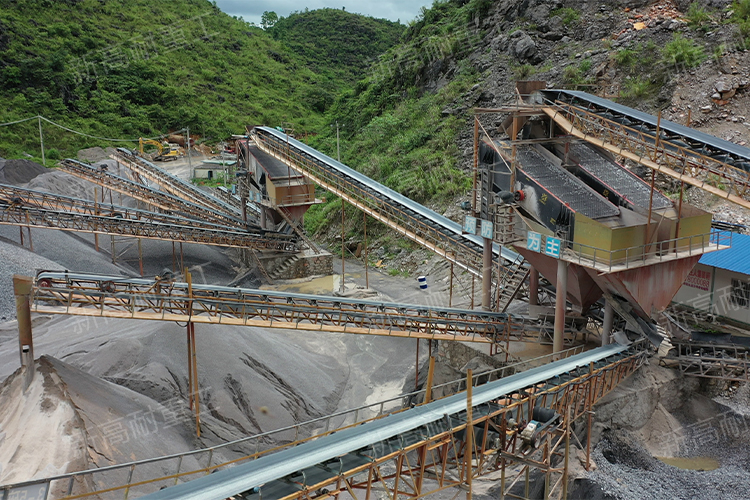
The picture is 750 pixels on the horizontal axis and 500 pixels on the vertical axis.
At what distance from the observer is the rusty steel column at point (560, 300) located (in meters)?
17.0

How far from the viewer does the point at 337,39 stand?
9912cm

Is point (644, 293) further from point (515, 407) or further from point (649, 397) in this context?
point (515, 407)

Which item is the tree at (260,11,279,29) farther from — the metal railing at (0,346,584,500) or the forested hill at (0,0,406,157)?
the metal railing at (0,346,584,500)

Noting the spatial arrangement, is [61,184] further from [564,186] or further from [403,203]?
[564,186]

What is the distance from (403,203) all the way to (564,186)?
10125 millimetres

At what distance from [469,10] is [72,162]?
30.3m

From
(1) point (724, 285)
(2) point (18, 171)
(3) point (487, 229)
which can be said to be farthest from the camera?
(2) point (18, 171)

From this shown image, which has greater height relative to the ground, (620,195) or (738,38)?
(738,38)

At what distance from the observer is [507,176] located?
61.8ft

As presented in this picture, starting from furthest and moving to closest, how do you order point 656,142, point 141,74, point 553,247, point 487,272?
point 141,74 < point 487,272 < point 553,247 < point 656,142

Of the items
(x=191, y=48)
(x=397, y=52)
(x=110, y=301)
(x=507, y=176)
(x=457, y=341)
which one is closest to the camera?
(x=110, y=301)

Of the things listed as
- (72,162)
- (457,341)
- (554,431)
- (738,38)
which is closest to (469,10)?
(738,38)

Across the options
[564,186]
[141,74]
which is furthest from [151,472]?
[141,74]

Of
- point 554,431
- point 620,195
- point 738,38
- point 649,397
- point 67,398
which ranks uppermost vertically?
point 738,38
